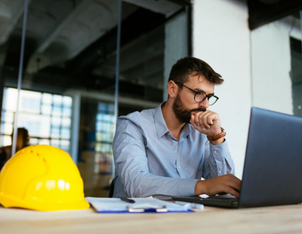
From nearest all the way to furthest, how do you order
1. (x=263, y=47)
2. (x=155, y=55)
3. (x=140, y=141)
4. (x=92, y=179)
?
(x=140, y=141) → (x=263, y=47) → (x=155, y=55) → (x=92, y=179)

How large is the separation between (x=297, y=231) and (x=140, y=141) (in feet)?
3.36

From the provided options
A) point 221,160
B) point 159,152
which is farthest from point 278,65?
point 159,152

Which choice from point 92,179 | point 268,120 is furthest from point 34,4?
point 92,179

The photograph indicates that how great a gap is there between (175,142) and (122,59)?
6.08 m

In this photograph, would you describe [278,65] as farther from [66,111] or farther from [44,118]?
[66,111]

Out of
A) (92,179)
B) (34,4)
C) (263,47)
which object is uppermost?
(34,4)

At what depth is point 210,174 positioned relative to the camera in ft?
5.31

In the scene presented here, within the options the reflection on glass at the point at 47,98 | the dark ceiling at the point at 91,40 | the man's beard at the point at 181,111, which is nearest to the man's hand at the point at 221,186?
the man's beard at the point at 181,111

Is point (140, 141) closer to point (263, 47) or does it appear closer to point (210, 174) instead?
point (210, 174)

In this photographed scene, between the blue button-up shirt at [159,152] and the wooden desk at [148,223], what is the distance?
2.14ft

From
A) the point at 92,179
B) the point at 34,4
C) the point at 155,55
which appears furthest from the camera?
the point at 92,179

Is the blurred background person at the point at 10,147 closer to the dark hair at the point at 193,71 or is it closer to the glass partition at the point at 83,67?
the glass partition at the point at 83,67

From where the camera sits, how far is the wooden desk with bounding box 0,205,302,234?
1.47ft

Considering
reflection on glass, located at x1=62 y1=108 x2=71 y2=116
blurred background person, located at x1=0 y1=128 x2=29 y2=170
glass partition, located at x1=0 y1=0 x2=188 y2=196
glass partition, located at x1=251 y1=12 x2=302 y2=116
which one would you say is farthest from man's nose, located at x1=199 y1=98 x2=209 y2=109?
reflection on glass, located at x1=62 y1=108 x2=71 y2=116
